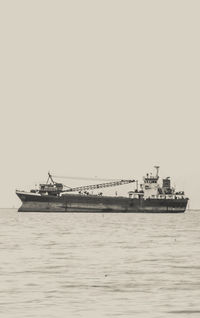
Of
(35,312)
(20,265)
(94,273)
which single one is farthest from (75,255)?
(35,312)

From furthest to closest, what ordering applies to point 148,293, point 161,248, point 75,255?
point 161,248, point 75,255, point 148,293

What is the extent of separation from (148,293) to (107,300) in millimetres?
3117

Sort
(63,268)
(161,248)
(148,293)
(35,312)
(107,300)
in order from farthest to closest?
(161,248), (63,268), (148,293), (107,300), (35,312)

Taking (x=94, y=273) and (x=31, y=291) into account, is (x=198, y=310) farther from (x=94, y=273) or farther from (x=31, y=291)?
(x=94, y=273)

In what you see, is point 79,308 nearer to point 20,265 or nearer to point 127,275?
point 127,275

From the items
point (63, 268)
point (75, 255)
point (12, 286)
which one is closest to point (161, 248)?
point (75, 255)

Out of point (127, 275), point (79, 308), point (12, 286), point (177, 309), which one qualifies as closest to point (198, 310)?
point (177, 309)

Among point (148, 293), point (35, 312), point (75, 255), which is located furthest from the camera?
point (75, 255)

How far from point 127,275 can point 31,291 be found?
9.08m

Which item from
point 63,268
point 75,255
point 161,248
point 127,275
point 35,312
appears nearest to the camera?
point 35,312

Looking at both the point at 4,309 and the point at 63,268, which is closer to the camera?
the point at 4,309

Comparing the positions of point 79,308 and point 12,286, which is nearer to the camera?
point 79,308

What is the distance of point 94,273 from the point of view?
47688mm

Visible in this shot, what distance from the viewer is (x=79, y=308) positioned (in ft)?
112
